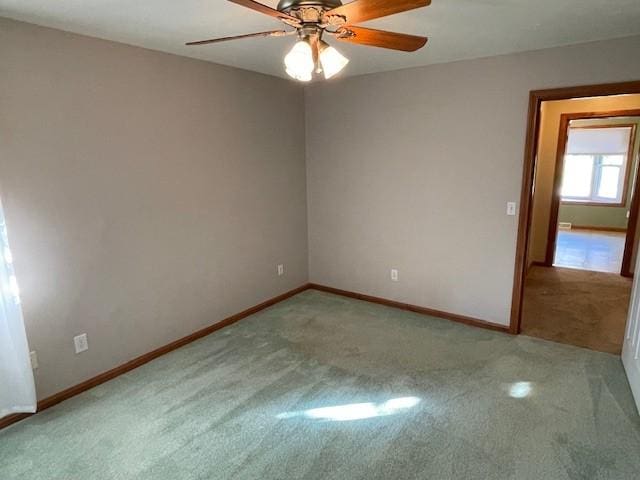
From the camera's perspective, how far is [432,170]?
352cm

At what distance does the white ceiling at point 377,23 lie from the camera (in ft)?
6.50

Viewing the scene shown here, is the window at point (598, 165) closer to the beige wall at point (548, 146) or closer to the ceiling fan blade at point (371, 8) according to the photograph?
the beige wall at point (548, 146)

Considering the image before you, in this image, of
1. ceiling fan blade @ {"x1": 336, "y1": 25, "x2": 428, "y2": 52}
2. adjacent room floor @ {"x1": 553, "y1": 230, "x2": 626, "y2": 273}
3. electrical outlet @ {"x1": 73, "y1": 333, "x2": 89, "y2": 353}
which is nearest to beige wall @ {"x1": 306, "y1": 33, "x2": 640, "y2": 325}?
Answer: ceiling fan blade @ {"x1": 336, "y1": 25, "x2": 428, "y2": 52}

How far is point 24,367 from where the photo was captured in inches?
88.7

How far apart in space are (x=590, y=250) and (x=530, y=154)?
4452 millimetres

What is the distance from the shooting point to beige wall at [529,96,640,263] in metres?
4.88

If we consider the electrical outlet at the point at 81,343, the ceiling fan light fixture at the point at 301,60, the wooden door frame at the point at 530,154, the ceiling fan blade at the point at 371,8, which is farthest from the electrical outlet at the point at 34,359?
the wooden door frame at the point at 530,154

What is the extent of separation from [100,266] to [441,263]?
281 cm

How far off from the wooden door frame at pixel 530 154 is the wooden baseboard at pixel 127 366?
2327mm

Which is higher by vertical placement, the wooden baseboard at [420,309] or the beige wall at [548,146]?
the beige wall at [548,146]

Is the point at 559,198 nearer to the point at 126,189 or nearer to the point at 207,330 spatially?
the point at 207,330

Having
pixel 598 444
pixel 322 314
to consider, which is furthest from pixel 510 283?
pixel 322 314

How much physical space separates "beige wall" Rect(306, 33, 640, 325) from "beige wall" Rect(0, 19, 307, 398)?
703 mm

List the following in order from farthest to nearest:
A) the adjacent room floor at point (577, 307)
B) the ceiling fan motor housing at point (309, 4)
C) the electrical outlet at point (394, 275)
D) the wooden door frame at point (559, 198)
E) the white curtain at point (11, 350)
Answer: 1. the wooden door frame at point (559, 198)
2. the electrical outlet at point (394, 275)
3. the adjacent room floor at point (577, 307)
4. the white curtain at point (11, 350)
5. the ceiling fan motor housing at point (309, 4)
